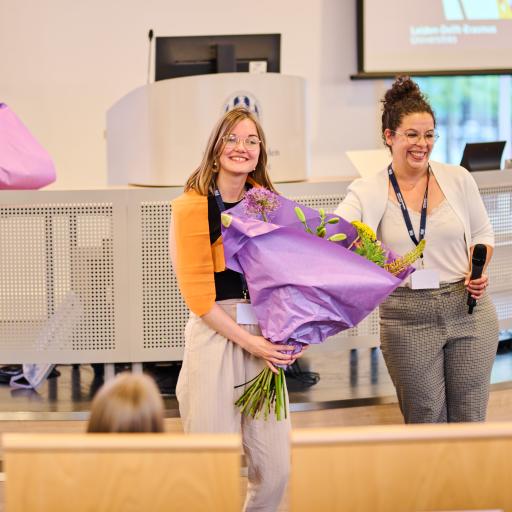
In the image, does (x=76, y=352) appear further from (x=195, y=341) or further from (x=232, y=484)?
(x=232, y=484)

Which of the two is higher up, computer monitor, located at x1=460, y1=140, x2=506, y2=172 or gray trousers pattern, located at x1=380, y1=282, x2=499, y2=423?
computer monitor, located at x1=460, y1=140, x2=506, y2=172

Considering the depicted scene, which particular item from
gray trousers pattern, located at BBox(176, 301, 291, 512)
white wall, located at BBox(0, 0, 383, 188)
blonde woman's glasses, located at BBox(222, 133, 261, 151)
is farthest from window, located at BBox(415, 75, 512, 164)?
gray trousers pattern, located at BBox(176, 301, 291, 512)

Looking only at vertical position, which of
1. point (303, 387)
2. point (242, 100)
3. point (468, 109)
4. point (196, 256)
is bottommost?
point (303, 387)

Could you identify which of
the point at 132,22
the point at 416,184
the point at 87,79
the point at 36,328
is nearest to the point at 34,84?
the point at 87,79

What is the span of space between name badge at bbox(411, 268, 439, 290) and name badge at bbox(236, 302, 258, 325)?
604 mm

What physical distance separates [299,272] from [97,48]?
20.1 feet

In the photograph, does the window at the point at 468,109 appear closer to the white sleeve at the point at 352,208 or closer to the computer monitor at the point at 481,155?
the computer monitor at the point at 481,155

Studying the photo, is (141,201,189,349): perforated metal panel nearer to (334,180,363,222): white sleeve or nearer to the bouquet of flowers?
(334,180,363,222): white sleeve

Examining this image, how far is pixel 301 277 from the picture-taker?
2402 mm

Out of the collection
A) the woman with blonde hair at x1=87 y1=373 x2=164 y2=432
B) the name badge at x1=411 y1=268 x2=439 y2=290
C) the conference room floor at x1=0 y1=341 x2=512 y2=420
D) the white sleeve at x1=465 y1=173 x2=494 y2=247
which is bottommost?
the conference room floor at x1=0 y1=341 x2=512 y2=420

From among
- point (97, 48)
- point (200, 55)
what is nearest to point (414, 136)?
point (200, 55)

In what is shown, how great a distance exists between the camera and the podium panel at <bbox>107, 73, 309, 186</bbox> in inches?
179

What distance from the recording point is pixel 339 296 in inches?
94.7

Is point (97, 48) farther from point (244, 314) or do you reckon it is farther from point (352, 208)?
point (244, 314)
